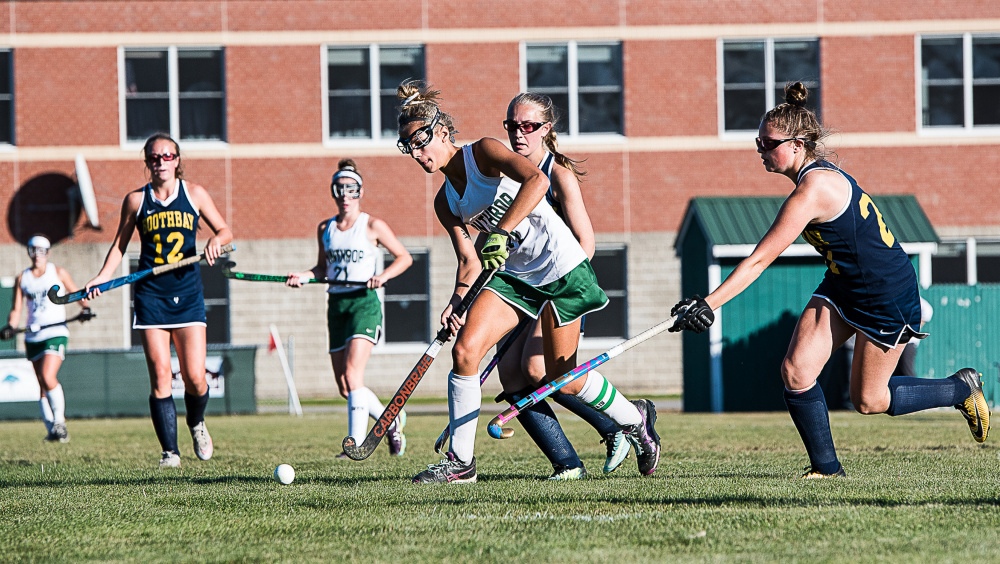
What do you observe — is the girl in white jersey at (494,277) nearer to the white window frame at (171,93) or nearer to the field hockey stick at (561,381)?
the field hockey stick at (561,381)

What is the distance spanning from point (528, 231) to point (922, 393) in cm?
226

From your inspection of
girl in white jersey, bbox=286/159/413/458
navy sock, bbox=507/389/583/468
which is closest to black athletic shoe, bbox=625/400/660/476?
navy sock, bbox=507/389/583/468

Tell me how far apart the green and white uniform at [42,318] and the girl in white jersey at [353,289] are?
4.42 m

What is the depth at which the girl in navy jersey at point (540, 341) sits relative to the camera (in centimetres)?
600

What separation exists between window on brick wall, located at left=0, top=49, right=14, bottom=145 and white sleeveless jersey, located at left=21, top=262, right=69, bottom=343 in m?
10.6

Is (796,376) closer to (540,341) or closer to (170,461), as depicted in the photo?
(540,341)

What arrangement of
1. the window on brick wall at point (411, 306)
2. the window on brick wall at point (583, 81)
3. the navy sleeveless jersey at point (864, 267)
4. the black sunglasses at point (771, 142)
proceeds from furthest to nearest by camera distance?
the window on brick wall at point (411, 306) → the window on brick wall at point (583, 81) → the black sunglasses at point (771, 142) → the navy sleeveless jersey at point (864, 267)

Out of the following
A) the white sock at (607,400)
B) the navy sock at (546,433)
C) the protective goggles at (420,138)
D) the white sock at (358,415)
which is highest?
the protective goggles at (420,138)

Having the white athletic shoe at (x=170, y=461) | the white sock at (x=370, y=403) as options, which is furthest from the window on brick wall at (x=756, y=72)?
the white athletic shoe at (x=170, y=461)

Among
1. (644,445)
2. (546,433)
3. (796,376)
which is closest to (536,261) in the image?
(546,433)

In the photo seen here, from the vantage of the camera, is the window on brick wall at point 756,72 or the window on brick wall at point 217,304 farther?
the window on brick wall at point 217,304

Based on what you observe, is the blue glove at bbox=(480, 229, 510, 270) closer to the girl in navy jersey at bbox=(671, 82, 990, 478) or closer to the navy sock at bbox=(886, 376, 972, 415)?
the girl in navy jersey at bbox=(671, 82, 990, 478)

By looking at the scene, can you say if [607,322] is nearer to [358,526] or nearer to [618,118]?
[618,118]

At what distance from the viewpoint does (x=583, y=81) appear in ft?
73.8
